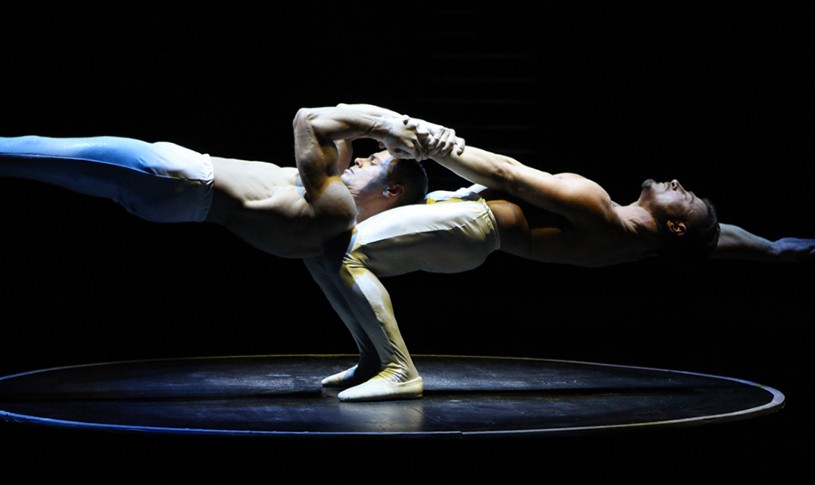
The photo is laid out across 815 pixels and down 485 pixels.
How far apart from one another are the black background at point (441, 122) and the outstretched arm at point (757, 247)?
1.07 meters

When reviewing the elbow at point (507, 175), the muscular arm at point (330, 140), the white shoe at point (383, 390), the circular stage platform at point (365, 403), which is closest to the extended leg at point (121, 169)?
the muscular arm at point (330, 140)

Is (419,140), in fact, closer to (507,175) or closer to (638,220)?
(507,175)

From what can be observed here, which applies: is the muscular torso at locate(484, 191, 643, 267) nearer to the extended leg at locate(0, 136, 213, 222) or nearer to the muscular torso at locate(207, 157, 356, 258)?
the muscular torso at locate(207, 157, 356, 258)

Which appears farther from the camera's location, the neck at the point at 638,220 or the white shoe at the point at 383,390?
the neck at the point at 638,220

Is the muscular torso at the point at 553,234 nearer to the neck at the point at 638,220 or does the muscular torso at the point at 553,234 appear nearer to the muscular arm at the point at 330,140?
the neck at the point at 638,220

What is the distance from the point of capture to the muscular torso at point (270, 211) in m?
3.61

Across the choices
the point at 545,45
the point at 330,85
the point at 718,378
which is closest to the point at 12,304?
the point at 330,85

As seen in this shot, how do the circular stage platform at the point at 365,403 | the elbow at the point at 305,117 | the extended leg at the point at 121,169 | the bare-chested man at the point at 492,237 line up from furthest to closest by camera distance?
the bare-chested man at the point at 492,237, the elbow at the point at 305,117, the extended leg at the point at 121,169, the circular stage platform at the point at 365,403

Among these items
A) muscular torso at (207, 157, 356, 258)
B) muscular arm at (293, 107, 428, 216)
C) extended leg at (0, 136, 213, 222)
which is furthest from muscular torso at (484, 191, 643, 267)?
extended leg at (0, 136, 213, 222)

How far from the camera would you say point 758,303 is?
217 inches

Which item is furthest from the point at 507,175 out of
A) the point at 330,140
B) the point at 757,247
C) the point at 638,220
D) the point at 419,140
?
the point at 757,247

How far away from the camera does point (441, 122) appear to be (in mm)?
5344

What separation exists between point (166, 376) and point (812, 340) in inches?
122

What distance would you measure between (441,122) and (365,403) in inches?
84.3
